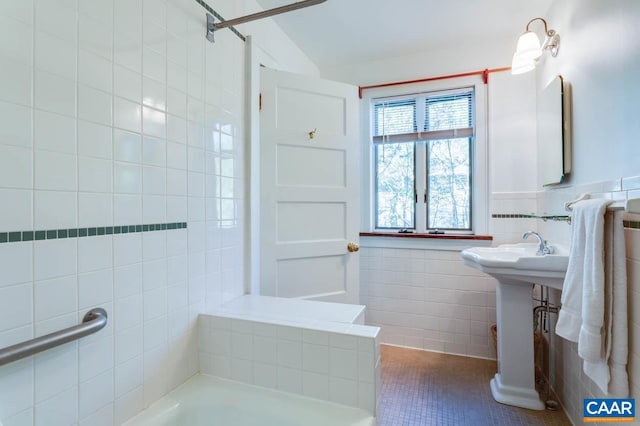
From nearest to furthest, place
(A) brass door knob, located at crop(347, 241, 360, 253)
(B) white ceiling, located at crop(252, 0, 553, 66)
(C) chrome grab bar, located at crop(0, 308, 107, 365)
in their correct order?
(C) chrome grab bar, located at crop(0, 308, 107, 365) < (B) white ceiling, located at crop(252, 0, 553, 66) < (A) brass door knob, located at crop(347, 241, 360, 253)

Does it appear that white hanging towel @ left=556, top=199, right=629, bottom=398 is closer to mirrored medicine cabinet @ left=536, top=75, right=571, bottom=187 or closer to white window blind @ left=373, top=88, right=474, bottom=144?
mirrored medicine cabinet @ left=536, top=75, right=571, bottom=187

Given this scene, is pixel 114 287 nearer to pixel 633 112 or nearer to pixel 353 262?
pixel 353 262

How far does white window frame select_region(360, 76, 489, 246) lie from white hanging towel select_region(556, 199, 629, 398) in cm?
127

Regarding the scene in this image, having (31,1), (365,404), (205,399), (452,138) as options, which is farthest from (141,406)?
(452,138)

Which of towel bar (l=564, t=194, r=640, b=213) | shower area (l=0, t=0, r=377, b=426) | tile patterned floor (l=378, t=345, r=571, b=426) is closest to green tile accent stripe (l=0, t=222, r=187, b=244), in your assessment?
shower area (l=0, t=0, r=377, b=426)

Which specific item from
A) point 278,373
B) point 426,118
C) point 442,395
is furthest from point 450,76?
point 278,373

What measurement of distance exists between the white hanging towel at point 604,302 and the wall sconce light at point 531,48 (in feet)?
3.86

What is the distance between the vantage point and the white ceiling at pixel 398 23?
197cm

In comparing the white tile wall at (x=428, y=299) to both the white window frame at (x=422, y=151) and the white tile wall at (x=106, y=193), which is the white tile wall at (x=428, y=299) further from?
the white tile wall at (x=106, y=193)

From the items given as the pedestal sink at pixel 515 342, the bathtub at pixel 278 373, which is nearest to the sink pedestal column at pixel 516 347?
the pedestal sink at pixel 515 342

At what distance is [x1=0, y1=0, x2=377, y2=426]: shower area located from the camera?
2.68ft

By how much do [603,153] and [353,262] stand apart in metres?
1.44

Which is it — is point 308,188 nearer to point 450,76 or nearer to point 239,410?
point 239,410

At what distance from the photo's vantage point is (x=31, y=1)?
832 mm
